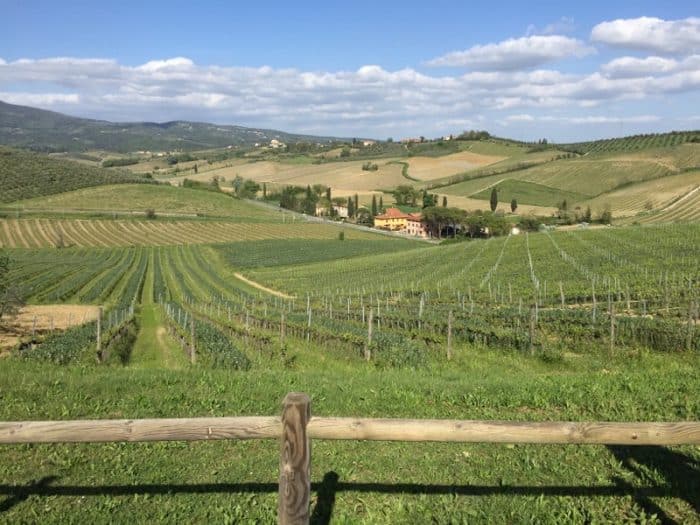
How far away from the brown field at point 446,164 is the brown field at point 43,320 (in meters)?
139

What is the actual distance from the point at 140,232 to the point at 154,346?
246 feet

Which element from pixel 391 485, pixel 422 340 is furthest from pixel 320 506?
pixel 422 340

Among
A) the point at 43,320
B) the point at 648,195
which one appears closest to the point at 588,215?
the point at 648,195

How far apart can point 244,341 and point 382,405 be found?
51.5 feet

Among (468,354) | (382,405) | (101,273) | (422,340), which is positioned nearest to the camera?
(382,405)

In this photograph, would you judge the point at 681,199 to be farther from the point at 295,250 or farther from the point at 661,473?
the point at 661,473

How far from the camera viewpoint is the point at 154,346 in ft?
84.7

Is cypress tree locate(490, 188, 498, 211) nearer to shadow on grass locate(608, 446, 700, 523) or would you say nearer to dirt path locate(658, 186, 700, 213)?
dirt path locate(658, 186, 700, 213)

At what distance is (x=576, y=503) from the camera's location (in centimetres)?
540

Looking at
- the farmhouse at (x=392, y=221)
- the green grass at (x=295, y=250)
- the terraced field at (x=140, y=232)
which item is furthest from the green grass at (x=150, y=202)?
the green grass at (x=295, y=250)

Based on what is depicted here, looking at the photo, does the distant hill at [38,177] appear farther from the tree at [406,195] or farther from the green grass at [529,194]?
the green grass at [529,194]

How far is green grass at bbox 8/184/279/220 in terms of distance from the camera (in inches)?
4456

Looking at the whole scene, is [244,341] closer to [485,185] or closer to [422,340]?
[422,340]

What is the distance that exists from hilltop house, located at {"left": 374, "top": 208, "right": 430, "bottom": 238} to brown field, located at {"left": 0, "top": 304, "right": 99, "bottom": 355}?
91.5 meters
